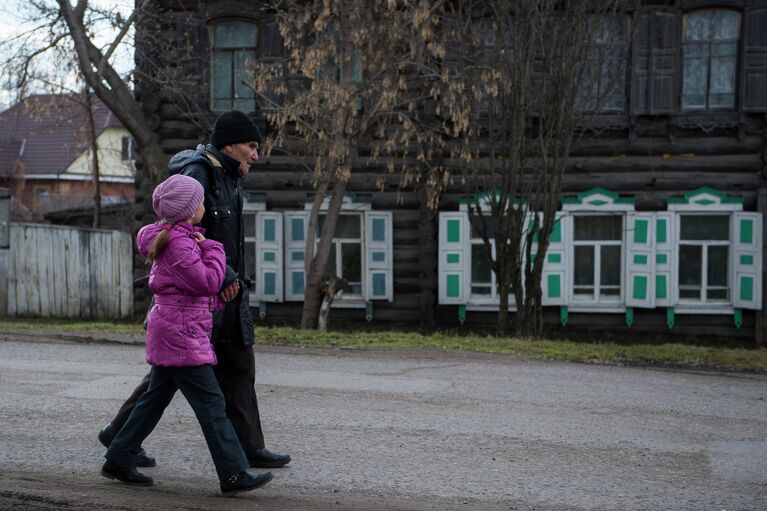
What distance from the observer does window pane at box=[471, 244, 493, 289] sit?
1738cm

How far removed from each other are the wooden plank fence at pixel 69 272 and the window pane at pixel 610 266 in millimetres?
9152

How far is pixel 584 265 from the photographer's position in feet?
56.5

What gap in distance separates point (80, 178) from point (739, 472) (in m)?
37.9

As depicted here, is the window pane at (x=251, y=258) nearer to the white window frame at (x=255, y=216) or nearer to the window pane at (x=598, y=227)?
the white window frame at (x=255, y=216)

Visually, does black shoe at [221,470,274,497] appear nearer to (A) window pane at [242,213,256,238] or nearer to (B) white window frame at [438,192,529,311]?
(B) white window frame at [438,192,529,311]

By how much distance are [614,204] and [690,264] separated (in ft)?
5.85

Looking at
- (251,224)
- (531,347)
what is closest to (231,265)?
(531,347)

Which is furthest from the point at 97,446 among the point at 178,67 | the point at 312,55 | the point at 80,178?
the point at 80,178

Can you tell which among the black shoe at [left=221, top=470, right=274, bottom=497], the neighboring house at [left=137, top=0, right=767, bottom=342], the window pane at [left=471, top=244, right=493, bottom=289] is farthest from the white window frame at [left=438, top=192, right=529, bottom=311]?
the black shoe at [left=221, top=470, right=274, bottom=497]

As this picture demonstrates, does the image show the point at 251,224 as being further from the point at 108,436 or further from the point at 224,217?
the point at 224,217

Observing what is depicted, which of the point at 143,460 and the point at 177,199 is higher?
the point at 177,199

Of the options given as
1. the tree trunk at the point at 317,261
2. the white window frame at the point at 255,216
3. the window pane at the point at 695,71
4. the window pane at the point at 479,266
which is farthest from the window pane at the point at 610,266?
the white window frame at the point at 255,216

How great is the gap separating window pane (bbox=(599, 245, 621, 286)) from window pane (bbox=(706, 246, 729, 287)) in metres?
1.59

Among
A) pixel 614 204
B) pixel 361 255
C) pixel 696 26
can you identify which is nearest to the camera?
pixel 696 26
